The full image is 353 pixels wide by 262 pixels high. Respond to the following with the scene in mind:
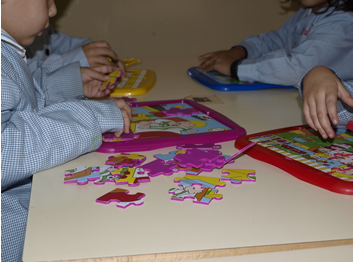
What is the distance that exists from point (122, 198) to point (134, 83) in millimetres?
743

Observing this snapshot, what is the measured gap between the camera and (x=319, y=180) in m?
0.60

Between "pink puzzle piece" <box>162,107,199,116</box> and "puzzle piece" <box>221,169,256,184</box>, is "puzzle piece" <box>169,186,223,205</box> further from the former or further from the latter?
"pink puzzle piece" <box>162,107,199,116</box>

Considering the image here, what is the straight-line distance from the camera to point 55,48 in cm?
156

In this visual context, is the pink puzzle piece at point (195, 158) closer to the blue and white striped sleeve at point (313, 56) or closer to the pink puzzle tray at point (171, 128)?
the pink puzzle tray at point (171, 128)

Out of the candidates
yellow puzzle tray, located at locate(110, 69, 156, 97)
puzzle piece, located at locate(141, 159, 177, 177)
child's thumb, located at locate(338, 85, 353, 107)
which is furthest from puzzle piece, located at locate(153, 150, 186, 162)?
yellow puzzle tray, located at locate(110, 69, 156, 97)

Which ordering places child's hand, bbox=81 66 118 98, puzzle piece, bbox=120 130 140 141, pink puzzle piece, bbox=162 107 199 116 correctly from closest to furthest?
puzzle piece, bbox=120 130 140 141 → pink puzzle piece, bbox=162 107 199 116 → child's hand, bbox=81 66 118 98

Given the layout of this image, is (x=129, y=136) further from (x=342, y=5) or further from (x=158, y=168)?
(x=342, y=5)

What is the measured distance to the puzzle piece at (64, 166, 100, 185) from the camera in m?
0.60

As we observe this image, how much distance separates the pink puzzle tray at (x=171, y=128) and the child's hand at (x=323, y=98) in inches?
5.8

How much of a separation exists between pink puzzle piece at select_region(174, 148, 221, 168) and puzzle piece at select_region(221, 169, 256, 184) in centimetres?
4

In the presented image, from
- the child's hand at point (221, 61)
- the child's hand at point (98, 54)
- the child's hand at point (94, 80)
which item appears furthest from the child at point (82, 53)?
the child's hand at point (221, 61)

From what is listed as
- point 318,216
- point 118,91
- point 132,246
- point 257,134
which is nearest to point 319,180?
point 318,216

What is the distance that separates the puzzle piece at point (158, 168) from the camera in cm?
63

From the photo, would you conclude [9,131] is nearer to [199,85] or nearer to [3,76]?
[3,76]
